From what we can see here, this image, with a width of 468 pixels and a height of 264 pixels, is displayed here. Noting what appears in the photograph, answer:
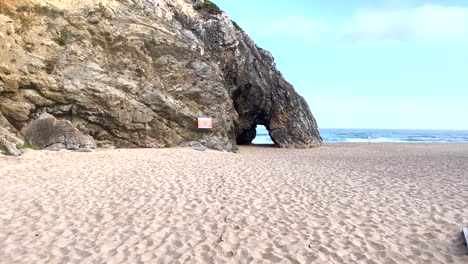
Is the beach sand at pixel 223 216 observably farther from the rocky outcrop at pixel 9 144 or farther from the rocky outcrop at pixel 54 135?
the rocky outcrop at pixel 54 135

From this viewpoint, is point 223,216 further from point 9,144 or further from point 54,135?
point 54,135

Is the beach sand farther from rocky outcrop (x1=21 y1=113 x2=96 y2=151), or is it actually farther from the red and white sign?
the red and white sign

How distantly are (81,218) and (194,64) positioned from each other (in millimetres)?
19250

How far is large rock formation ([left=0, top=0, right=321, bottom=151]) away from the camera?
63.8 feet

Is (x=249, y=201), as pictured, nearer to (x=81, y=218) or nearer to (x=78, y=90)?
(x=81, y=218)

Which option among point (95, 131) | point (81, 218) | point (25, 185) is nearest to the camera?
point (81, 218)

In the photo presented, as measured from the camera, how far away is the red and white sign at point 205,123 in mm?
23953

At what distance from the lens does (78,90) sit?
2030 cm

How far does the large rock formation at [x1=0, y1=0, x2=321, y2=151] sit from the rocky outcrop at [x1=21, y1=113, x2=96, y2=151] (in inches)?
30.7

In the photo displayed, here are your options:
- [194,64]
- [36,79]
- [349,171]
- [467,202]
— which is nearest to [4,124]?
[36,79]

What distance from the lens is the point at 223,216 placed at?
25.5 ft

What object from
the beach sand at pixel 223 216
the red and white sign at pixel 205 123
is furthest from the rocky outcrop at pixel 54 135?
the red and white sign at pixel 205 123

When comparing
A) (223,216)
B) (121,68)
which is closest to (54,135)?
(121,68)

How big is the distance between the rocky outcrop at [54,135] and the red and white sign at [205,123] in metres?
7.58
